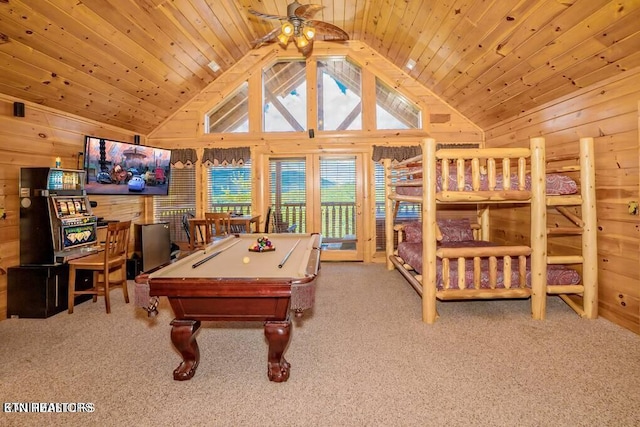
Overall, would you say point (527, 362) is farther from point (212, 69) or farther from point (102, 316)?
point (212, 69)

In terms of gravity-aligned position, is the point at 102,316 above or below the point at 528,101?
below

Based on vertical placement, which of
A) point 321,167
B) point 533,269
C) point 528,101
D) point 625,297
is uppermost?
point 528,101

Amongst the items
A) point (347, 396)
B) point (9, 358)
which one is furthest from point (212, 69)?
point (347, 396)

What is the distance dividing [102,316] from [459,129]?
18.6ft

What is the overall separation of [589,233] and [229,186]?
5.10 metres

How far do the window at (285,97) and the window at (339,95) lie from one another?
0.32 m

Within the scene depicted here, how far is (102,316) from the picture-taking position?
341cm

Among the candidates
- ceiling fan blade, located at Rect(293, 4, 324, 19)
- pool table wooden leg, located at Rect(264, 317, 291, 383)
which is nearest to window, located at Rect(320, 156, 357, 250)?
ceiling fan blade, located at Rect(293, 4, 324, 19)

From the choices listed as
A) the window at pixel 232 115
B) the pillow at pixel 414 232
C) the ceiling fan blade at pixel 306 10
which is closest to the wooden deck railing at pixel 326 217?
the pillow at pixel 414 232

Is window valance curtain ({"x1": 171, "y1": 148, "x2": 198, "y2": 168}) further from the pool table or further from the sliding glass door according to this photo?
the pool table

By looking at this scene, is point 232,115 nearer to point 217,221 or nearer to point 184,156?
point 184,156

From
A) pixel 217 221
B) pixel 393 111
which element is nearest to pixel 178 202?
pixel 217 221

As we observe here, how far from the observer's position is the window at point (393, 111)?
19.5ft

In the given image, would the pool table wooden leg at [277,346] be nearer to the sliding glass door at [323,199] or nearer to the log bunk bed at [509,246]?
the log bunk bed at [509,246]
